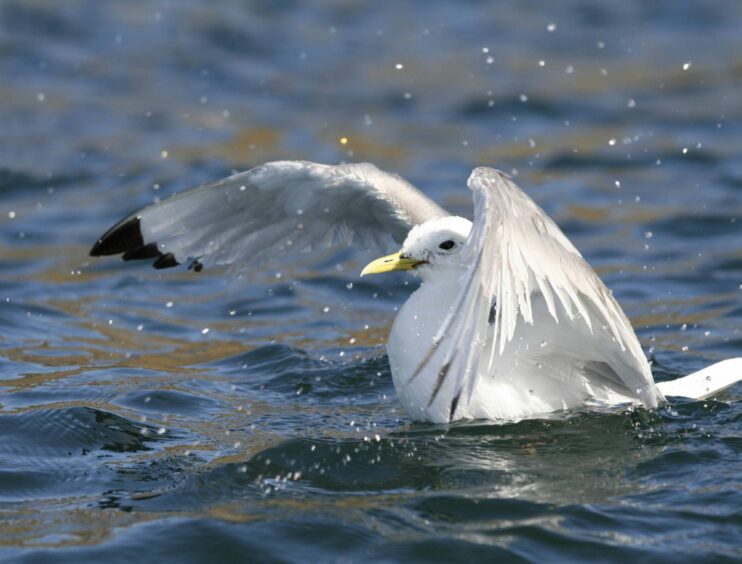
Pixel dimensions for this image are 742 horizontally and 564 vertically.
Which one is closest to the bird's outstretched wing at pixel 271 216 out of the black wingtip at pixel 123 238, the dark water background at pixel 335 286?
the black wingtip at pixel 123 238

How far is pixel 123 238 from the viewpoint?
20.0 feet

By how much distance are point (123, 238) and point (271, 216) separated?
0.66m

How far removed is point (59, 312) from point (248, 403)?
216 centimetres

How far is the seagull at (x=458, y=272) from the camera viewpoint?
4410mm

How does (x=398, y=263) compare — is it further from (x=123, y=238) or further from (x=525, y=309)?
(x=123, y=238)

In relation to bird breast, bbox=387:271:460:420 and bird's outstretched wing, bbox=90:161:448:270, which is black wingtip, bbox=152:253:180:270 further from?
bird breast, bbox=387:271:460:420

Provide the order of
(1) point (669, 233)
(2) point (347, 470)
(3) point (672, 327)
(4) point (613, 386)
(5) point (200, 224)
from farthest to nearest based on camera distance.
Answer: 1. (1) point (669, 233)
2. (3) point (672, 327)
3. (5) point (200, 224)
4. (4) point (613, 386)
5. (2) point (347, 470)

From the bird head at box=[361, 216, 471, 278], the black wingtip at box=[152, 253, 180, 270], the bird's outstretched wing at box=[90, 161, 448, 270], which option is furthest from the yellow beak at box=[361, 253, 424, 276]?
the black wingtip at box=[152, 253, 180, 270]

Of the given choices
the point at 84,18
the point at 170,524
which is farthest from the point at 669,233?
the point at 84,18

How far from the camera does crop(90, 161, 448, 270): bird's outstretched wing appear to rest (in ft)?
19.3

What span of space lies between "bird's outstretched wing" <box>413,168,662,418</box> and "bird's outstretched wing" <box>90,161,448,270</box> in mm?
894

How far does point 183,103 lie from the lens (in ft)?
38.1

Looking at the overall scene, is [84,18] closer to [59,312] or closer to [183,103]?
[183,103]

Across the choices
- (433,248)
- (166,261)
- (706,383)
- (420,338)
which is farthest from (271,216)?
(706,383)
